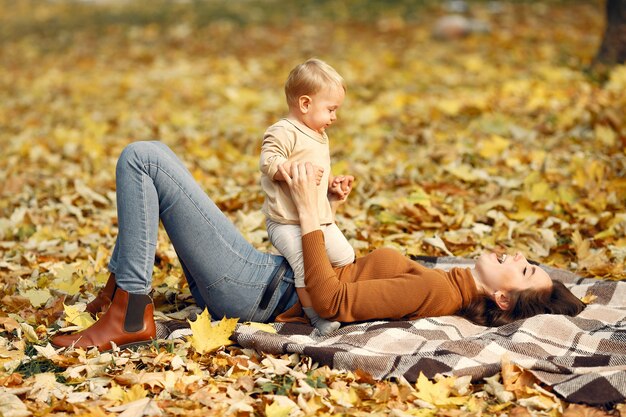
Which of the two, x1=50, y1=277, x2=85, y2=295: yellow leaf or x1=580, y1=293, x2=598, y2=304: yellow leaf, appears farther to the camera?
x1=50, y1=277, x2=85, y2=295: yellow leaf

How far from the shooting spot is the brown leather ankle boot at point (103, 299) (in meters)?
3.44

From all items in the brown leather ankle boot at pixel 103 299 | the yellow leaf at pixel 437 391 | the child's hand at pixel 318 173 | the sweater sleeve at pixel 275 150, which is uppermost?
the sweater sleeve at pixel 275 150

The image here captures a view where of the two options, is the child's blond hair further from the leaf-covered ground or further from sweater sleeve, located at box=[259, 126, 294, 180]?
the leaf-covered ground

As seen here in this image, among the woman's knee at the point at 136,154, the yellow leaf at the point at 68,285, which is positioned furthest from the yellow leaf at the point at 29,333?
the woman's knee at the point at 136,154

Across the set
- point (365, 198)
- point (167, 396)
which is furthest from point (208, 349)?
point (365, 198)

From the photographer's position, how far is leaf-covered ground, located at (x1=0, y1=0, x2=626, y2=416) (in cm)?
296

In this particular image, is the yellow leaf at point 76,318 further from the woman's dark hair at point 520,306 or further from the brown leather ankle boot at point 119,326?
the woman's dark hair at point 520,306

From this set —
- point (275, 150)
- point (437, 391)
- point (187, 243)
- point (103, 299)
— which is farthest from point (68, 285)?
point (437, 391)

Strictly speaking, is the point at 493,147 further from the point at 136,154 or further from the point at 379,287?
the point at 136,154

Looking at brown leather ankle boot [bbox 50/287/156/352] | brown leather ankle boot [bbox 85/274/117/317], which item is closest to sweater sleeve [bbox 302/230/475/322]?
brown leather ankle boot [bbox 50/287/156/352]

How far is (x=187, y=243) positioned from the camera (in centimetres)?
327

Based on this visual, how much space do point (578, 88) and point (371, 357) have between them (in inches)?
236

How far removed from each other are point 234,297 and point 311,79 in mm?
1006

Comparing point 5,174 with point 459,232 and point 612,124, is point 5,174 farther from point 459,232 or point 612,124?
point 612,124
